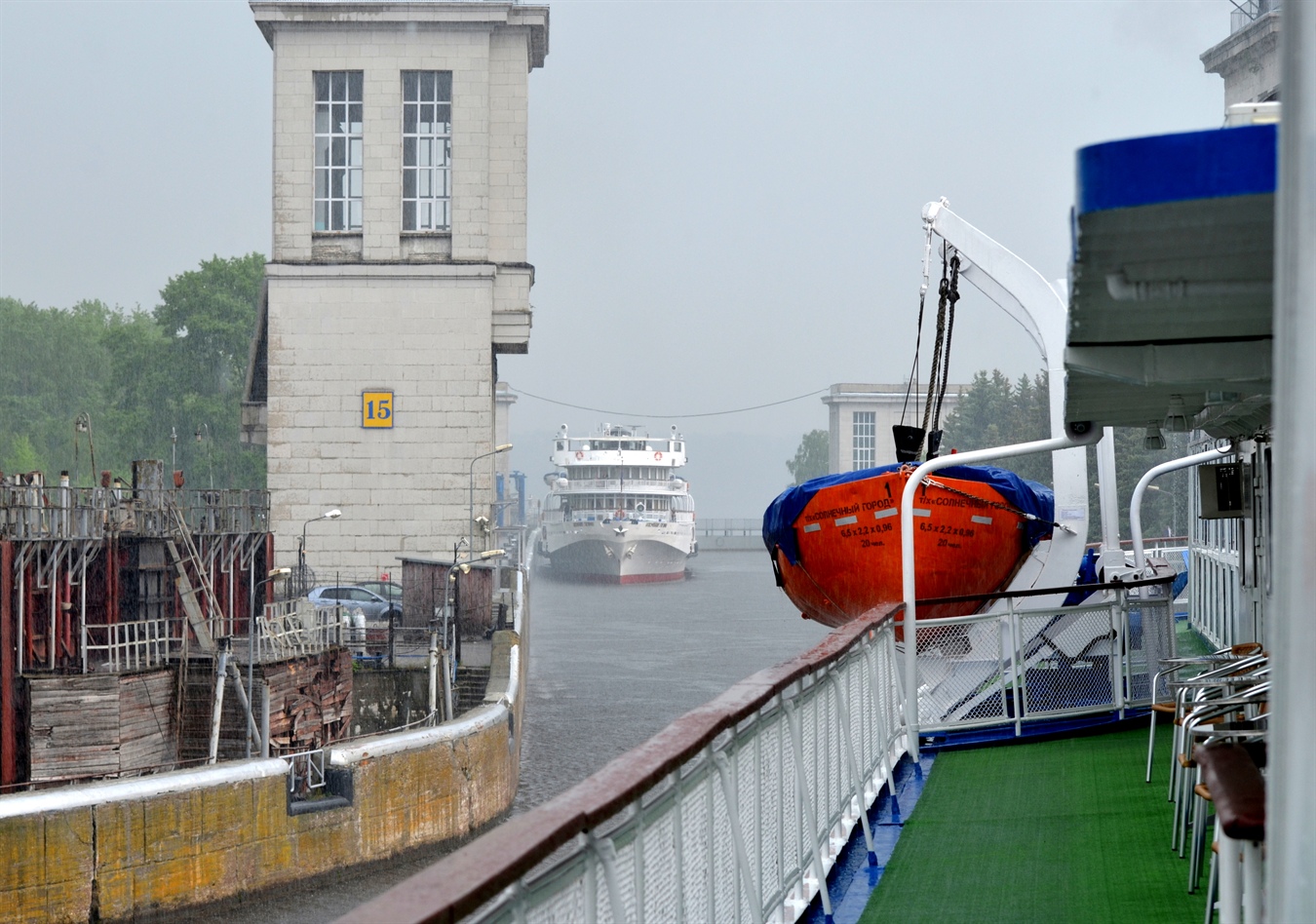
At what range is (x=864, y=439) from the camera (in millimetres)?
160375

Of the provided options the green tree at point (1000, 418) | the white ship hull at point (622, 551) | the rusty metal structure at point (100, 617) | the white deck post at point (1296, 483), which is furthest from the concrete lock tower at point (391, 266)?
the white deck post at point (1296, 483)

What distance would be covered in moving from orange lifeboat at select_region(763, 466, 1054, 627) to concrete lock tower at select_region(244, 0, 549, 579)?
3484 cm

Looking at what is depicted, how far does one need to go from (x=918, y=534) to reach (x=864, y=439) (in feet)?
489

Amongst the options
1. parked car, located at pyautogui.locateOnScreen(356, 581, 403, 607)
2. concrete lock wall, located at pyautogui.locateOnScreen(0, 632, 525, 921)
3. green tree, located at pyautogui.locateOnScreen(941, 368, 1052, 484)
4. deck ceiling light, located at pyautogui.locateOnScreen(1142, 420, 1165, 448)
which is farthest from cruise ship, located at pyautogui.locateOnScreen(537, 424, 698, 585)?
deck ceiling light, located at pyautogui.locateOnScreen(1142, 420, 1165, 448)

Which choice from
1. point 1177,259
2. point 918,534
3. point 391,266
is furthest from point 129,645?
point 1177,259

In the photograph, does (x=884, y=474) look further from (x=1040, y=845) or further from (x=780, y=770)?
(x=780, y=770)

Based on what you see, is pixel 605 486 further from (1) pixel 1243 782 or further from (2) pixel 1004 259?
(1) pixel 1243 782

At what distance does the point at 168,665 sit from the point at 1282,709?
29.6m

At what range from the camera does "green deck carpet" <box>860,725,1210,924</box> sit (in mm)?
5641

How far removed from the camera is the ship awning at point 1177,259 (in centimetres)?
268

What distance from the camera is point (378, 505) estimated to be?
159ft

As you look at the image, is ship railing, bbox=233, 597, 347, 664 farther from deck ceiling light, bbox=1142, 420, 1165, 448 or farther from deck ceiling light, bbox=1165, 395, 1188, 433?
deck ceiling light, bbox=1165, 395, 1188, 433

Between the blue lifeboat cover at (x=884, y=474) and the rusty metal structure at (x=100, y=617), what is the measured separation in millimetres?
13625

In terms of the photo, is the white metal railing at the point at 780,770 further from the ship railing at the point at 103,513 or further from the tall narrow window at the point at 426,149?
the tall narrow window at the point at 426,149
